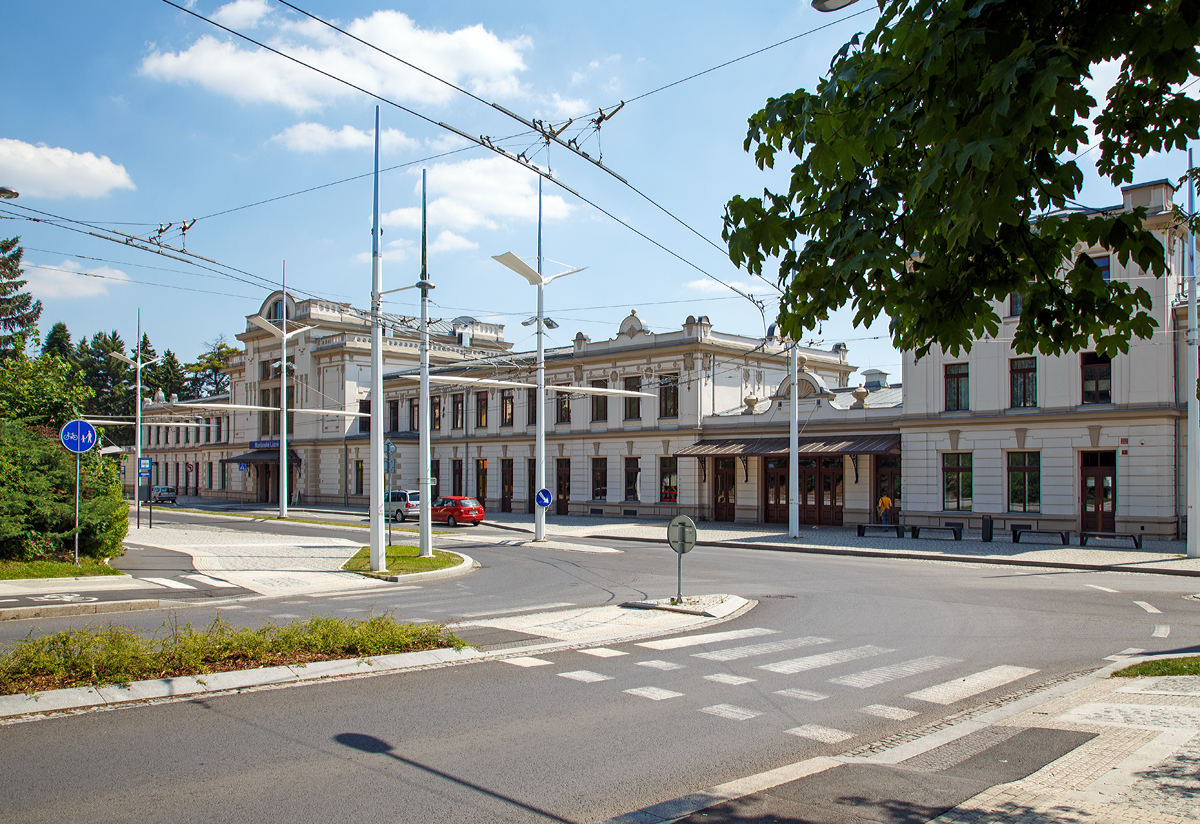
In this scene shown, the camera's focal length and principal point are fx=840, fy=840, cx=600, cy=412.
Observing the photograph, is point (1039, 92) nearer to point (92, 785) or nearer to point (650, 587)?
point (92, 785)

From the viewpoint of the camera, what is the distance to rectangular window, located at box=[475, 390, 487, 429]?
53.0 metres

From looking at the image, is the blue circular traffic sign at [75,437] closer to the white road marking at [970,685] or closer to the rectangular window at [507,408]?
the white road marking at [970,685]

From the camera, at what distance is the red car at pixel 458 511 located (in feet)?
135

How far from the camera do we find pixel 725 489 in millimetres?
41219

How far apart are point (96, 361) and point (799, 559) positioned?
367ft

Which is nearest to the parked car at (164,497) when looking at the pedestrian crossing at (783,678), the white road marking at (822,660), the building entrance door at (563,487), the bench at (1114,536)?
the building entrance door at (563,487)

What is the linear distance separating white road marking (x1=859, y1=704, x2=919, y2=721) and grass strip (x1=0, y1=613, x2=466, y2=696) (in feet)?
15.5

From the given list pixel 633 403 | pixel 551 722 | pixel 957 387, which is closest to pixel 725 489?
pixel 633 403

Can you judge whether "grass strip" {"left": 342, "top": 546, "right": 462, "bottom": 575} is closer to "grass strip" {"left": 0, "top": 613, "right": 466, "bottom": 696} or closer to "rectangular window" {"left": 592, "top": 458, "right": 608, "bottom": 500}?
"grass strip" {"left": 0, "top": 613, "right": 466, "bottom": 696}

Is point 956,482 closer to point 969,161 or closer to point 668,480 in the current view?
point 668,480

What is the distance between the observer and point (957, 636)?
11.4 meters

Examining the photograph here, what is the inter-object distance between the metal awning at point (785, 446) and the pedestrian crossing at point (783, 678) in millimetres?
23993

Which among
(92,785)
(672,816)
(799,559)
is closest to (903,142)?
(672,816)

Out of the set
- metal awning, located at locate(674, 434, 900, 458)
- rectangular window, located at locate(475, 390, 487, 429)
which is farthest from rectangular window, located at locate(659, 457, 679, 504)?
rectangular window, located at locate(475, 390, 487, 429)
